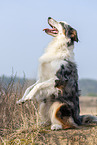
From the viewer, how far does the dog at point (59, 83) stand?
5297 mm

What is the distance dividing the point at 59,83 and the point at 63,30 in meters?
1.46

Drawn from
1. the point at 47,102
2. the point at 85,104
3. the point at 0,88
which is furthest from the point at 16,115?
the point at 85,104

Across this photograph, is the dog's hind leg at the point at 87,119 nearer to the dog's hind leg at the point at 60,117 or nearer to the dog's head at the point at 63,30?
the dog's hind leg at the point at 60,117

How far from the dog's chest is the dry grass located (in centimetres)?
86

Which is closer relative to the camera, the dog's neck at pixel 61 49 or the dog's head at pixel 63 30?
the dog's neck at pixel 61 49

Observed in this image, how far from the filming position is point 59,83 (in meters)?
5.33

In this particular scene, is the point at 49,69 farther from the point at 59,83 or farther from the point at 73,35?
the point at 73,35

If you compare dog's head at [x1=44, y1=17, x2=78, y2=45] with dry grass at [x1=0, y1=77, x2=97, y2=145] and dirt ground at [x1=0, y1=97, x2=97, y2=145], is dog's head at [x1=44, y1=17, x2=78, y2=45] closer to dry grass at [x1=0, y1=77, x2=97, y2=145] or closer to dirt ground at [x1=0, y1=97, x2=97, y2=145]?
dry grass at [x1=0, y1=77, x2=97, y2=145]

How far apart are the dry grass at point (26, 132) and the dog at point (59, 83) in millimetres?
275

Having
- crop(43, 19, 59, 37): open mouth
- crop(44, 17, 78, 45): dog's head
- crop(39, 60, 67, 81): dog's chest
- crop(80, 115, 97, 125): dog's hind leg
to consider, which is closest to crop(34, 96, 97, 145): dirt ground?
crop(80, 115, 97, 125): dog's hind leg

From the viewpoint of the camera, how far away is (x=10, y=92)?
6.22m

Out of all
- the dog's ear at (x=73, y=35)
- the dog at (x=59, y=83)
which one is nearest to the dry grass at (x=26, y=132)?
the dog at (x=59, y=83)

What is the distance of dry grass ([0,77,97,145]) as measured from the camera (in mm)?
4926

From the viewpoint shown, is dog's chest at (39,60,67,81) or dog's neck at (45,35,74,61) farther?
dog's neck at (45,35,74,61)
